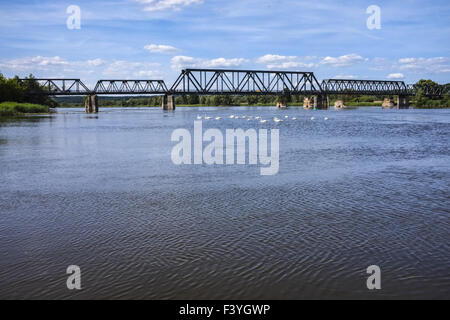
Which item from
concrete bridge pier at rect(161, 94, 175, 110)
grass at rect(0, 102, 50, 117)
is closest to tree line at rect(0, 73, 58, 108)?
grass at rect(0, 102, 50, 117)

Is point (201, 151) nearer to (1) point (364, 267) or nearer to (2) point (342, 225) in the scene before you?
(2) point (342, 225)

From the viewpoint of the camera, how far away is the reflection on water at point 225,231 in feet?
32.6

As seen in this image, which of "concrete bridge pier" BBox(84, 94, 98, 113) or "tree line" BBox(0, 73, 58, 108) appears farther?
"concrete bridge pier" BBox(84, 94, 98, 113)

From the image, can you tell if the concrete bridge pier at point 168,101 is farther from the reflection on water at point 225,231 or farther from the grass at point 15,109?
the reflection on water at point 225,231

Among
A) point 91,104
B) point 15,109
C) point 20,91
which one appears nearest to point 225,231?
point 15,109

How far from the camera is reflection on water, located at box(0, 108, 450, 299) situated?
392 inches

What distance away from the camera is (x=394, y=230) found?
44.9 feet

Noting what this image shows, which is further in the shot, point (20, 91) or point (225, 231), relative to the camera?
point (20, 91)

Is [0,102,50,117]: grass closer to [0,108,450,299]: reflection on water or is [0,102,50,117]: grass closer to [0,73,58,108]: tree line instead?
[0,73,58,108]: tree line

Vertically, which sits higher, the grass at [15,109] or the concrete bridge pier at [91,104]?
the concrete bridge pier at [91,104]

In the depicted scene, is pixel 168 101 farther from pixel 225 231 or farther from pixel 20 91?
pixel 225 231

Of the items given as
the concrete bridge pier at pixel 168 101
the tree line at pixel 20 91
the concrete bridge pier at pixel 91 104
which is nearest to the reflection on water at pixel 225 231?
the tree line at pixel 20 91

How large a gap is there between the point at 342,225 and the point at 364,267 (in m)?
3.53

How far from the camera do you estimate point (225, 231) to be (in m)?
13.7
